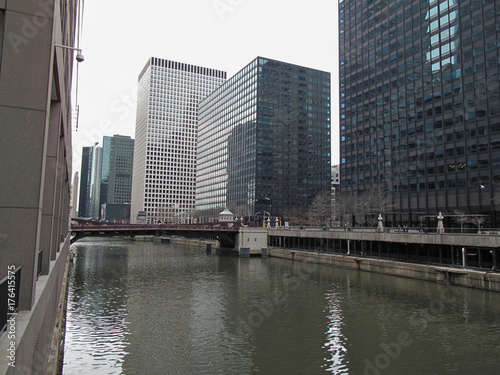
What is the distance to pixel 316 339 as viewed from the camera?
21.6m

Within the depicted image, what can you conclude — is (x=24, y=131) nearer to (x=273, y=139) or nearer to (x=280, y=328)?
(x=280, y=328)

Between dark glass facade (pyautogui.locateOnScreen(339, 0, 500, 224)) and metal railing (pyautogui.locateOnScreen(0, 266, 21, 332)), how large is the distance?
71.5 meters

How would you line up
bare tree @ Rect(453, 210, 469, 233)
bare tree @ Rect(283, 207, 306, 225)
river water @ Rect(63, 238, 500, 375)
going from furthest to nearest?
1. bare tree @ Rect(283, 207, 306, 225)
2. bare tree @ Rect(453, 210, 469, 233)
3. river water @ Rect(63, 238, 500, 375)

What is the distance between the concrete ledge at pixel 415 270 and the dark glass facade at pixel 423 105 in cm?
2920

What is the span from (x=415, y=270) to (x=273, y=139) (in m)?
111

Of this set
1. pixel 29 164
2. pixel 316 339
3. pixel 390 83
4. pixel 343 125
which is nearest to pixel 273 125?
pixel 343 125

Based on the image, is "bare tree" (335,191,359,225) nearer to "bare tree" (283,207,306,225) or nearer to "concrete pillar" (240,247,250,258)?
"concrete pillar" (240,247,250,258)

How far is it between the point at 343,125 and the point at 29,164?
105020mm

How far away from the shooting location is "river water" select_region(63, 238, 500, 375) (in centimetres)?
1792

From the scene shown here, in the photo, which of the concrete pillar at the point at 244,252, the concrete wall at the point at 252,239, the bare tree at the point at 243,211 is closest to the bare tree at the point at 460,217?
the concrete wall at the point at 252,239

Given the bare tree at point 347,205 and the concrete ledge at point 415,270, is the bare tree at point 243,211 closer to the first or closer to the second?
the bare tree at point 347,205

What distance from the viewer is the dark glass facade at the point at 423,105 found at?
2699 inches

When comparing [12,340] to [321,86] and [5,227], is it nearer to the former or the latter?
[5,227]

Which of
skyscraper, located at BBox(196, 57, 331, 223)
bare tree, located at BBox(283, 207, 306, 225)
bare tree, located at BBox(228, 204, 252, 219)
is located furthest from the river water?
skyscraper, located at BBox(196, 57, 331, 223)
